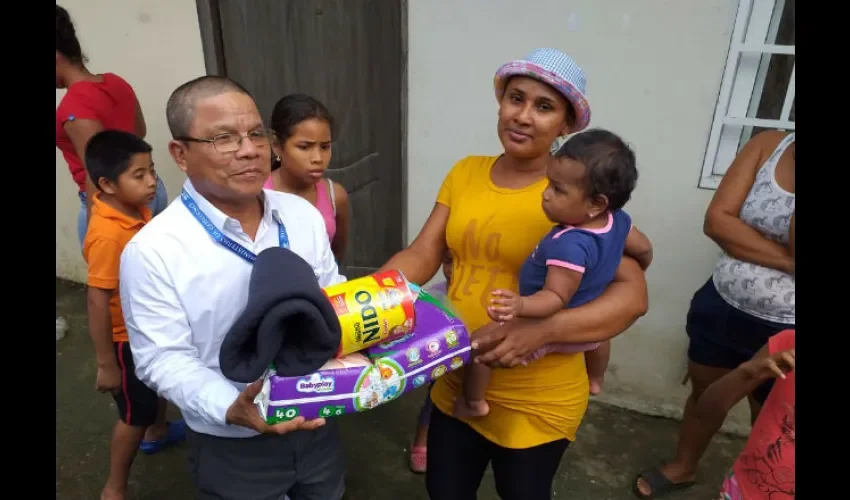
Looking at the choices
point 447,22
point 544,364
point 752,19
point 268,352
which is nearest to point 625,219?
point 544,364

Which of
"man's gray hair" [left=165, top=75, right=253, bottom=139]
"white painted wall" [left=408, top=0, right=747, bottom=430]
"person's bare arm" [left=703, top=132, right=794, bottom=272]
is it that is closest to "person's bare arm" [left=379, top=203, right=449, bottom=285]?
"man's gray hair" [left=165, top=75, right=253, bottom=139]

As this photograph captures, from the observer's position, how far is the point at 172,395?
1.41m

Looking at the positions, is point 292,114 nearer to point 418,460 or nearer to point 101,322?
point 101,322

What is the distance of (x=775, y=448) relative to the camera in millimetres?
1531

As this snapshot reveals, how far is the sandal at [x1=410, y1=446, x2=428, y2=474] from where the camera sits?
2.95 meters

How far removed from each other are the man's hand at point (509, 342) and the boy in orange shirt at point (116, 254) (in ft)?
5.30

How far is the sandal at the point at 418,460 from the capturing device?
9.68ft

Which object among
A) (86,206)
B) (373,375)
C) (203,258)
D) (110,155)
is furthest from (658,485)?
(86,206)

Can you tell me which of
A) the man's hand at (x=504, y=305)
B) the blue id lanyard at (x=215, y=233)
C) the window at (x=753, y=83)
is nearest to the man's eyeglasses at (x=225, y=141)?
the blue id lanyard at (x=215, y=233)

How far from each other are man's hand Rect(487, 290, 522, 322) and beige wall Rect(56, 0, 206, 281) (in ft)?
10.3

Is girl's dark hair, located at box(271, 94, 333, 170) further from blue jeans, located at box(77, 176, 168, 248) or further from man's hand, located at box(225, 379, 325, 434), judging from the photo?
man's hand, located at box(225, 379, 325, 434)

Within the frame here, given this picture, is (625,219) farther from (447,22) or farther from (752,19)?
(447,22)

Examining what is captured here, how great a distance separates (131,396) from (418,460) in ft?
4.91

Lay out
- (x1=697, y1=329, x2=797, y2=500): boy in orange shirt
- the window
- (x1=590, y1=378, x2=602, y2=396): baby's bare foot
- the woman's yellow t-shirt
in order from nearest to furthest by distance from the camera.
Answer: (x1=697, y1=329, x2=797, y2=500): boy in orange shirt
the woman's yellow t-shirt
(x1=590, y1=378, x2=602, y2=396): baby's bare foot
the window
